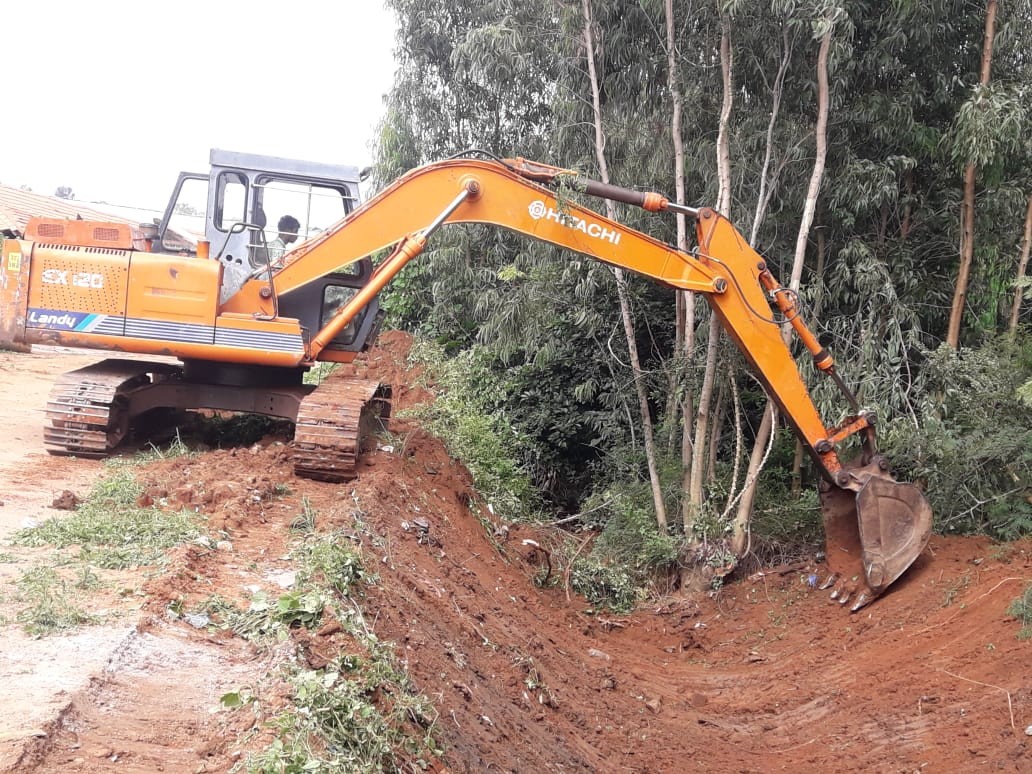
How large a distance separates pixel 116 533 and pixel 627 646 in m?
5.02

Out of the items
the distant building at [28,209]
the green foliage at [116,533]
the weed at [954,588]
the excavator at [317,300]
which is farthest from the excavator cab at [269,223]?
the distant building at [28,209]

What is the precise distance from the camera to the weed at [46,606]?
433 cm

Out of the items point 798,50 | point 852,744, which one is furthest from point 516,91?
point 852,744

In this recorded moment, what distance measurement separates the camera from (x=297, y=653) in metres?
4.26

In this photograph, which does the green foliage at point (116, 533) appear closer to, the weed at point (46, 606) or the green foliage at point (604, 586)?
the weed at point (46, 606)

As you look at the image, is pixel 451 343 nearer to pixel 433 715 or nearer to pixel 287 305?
pixel 287 305

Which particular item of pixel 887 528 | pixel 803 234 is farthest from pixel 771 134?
pixel 887 528

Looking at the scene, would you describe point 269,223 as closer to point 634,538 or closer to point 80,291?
point 80,291

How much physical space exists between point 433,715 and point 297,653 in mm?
775

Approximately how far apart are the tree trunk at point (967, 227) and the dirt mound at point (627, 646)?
2.60m

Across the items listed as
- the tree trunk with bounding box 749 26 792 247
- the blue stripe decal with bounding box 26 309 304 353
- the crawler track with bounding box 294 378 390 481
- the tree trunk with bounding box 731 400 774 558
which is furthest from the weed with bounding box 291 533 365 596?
the tree trunk with bounding box 749 26 792 247

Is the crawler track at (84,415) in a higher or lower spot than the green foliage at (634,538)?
higher

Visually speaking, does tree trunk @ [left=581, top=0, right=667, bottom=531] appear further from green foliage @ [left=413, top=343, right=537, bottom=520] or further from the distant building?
the distant building

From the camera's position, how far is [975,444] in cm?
919
